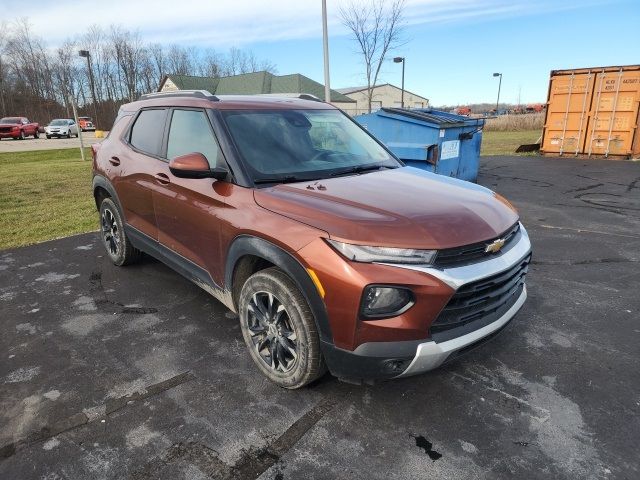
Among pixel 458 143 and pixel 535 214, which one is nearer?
pixel 535 214

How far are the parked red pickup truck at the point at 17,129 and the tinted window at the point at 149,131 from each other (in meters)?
34.4

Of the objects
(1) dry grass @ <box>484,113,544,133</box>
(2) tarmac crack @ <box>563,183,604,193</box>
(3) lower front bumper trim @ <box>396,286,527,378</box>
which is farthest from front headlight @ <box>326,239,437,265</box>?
(1) dry grass @ <box>484,113,544,133</box>

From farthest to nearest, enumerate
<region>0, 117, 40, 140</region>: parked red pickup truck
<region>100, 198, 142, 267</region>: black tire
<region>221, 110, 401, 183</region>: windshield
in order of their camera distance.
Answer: <region>0, 117, 40, 140</region>: parked red pickup truck < <region>100, 198, 142, 267</region>: black tire < <region>221, 110, 401, 183</region>: windshield

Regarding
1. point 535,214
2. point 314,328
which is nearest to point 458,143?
point 535,214

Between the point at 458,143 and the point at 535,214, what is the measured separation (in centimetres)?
232

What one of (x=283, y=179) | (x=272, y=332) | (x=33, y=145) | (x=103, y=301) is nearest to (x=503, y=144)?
(x=283, y=179)

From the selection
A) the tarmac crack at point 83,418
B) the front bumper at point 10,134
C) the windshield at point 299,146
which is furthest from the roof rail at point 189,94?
the front bumper at point 10,134

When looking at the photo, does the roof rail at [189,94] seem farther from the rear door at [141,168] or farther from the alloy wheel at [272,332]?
the alloy wheel at [272,332]

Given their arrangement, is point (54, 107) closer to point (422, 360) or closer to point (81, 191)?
point (81, 191)

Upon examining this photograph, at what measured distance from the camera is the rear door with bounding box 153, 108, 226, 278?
10.0ft

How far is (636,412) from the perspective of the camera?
2484 millimetres

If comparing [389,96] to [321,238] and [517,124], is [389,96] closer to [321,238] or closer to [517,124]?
[517,124]

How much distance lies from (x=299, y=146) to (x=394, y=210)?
1163 mm

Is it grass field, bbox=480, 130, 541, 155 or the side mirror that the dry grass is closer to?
grass field, bbox=480, 130, 541, 155
